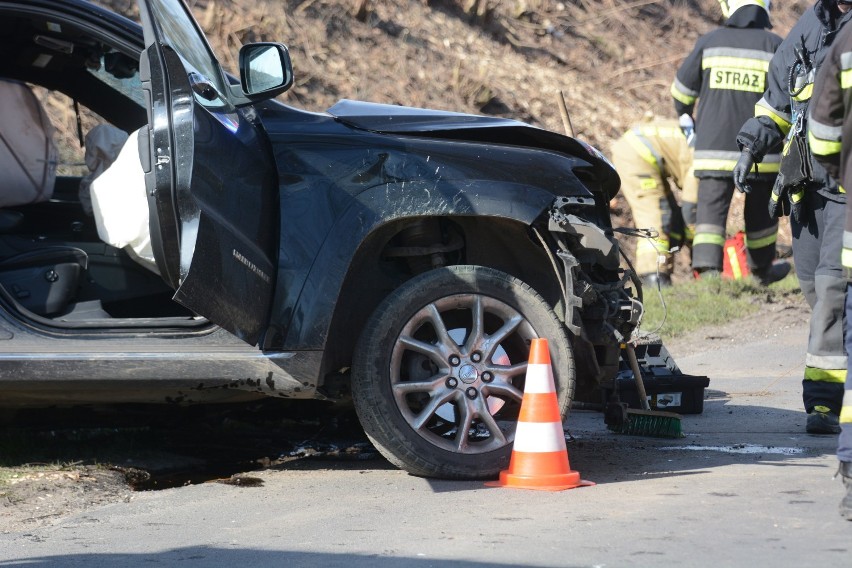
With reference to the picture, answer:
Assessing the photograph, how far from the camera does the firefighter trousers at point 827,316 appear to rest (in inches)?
232

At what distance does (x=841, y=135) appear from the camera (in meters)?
Result: 4.30

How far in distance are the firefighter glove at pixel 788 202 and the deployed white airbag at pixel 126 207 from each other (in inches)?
125

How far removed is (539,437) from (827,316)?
6.80 ft

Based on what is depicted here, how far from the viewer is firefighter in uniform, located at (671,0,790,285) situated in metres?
9.91

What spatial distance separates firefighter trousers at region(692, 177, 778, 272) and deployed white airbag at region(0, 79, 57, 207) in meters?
5.87

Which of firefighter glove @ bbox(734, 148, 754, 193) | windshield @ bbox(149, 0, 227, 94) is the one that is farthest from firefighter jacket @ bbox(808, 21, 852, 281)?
windshield @ bbox(149, 0, 227, 94)

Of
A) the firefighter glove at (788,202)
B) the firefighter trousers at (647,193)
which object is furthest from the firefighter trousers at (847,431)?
the firefighter trousers at (647,193)

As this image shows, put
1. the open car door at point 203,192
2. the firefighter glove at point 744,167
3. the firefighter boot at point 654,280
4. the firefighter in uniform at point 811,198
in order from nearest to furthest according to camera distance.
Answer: the open car door at point 203,192 < the firefighter in uniform at point 811,198 < the firefighter glove at point 744,167 < the firefighter boot at point 654,280

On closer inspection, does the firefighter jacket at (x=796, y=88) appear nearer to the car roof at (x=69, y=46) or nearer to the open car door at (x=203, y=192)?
the open car door at (x=203, y=192)

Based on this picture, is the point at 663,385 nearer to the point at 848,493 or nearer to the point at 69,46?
the point at 848,493

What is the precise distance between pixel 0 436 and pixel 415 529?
2.47 meters

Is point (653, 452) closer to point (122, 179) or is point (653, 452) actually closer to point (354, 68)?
point (122, 179)

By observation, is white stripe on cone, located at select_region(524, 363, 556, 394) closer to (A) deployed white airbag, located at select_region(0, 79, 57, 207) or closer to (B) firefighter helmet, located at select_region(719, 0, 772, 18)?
(A) deployed white airbag, located at select_region(0, 79, 57, 207)

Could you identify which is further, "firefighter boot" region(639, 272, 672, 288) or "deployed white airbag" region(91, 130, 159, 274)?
"firefighter boot" region(639, 272, 672, 288)
